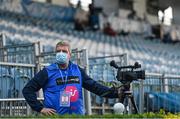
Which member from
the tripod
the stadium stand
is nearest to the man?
the tripod

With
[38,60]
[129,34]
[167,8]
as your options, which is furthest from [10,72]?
[167,8]

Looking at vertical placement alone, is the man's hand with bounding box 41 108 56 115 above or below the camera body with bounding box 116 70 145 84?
below

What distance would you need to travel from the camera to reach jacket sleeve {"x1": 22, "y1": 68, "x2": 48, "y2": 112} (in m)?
5.18

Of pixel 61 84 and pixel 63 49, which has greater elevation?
pixel 63 49

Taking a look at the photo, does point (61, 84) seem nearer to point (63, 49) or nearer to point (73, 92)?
point (73, 92)

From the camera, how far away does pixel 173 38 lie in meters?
35.1

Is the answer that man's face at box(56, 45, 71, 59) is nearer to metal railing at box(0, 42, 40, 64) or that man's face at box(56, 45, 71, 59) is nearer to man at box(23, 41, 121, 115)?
man at box(23, 41, 121, 115)

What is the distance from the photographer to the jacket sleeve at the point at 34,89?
5.18m

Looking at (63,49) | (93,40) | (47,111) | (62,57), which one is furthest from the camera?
(93,40)

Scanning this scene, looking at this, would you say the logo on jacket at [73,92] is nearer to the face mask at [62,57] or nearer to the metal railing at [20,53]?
the face mask at [62,57]

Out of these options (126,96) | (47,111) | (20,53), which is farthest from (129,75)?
(20,53)

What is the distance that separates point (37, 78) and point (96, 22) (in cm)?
2402

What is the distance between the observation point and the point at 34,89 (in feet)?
17.2

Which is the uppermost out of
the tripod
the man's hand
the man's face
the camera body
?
the man's face
